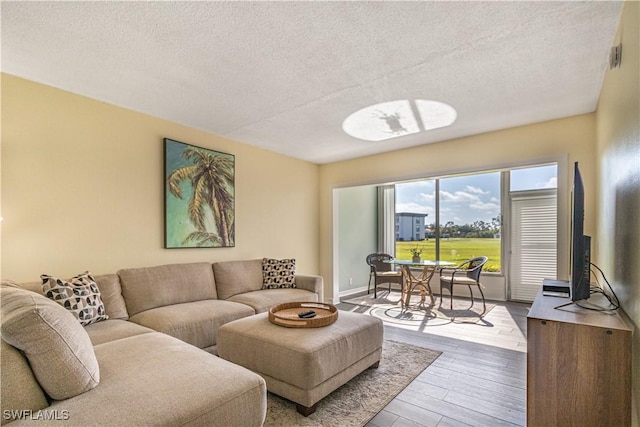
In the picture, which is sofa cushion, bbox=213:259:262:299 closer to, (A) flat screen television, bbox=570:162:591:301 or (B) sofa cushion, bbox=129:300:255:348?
(B) sofa cushion, bbox=129:300:255:348

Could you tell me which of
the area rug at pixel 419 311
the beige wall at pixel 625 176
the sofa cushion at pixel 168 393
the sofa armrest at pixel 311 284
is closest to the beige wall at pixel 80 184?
the sofa armrest at pixel 311 284

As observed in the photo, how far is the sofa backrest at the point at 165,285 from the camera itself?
3008 mm

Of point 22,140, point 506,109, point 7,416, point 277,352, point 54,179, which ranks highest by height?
point 506,109

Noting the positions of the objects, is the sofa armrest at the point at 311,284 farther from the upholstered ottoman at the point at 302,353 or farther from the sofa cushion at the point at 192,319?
the upholstered ottoman at the point at 302,353

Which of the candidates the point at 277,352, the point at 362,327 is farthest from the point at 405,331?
the point at 277,352

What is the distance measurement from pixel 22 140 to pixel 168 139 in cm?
127

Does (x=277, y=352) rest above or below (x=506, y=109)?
below

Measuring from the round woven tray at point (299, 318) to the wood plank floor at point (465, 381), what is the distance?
73 cm

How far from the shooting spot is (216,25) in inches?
76.4

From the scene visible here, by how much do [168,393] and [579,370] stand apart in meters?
1.91

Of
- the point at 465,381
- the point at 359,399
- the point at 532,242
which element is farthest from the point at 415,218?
the point at 359,399

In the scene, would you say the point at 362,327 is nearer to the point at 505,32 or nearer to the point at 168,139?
the point at 505,32

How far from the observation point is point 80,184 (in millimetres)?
2969

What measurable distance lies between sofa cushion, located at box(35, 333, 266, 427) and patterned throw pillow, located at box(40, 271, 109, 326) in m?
0.86
